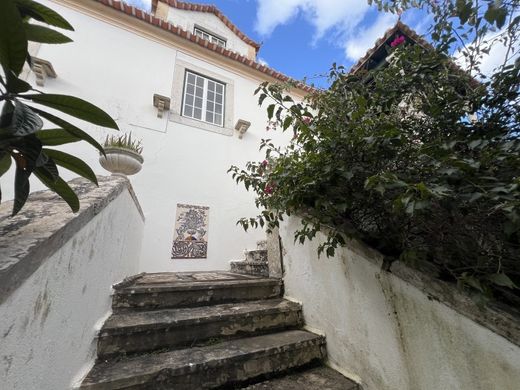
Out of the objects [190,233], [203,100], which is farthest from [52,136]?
[203,100]

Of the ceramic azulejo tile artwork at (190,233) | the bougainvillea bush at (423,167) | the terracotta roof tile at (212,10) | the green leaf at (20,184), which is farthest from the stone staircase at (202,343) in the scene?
the terracotta roof tile at (212,10)

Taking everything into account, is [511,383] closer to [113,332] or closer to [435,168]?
[435,168]

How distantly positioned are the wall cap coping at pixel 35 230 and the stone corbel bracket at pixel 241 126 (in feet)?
11.3

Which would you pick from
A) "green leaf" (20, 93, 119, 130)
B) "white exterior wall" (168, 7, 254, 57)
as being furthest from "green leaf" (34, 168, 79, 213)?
"white exterior wall" (168, 7, 254, 57)

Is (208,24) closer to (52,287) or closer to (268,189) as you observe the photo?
(268,189)

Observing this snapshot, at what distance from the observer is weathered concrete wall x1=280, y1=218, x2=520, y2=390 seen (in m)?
0.89

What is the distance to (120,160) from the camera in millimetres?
2203

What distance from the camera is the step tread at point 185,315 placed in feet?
4.67

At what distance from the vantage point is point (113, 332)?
4.45 ft

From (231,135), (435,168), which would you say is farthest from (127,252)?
(231,135)

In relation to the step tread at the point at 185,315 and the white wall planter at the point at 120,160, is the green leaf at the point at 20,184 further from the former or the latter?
the white wall planter at the point at 120,160

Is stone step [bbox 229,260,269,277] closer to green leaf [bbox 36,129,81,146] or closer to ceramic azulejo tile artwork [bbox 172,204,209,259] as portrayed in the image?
ceramic azulejo tile artwork [bbox 172,204,209,259]

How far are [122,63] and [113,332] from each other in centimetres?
431

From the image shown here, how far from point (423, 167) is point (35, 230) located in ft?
4.88
